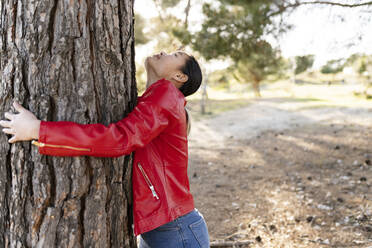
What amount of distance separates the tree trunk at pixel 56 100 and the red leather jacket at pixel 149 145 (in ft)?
0.42

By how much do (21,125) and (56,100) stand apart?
7.3 inches

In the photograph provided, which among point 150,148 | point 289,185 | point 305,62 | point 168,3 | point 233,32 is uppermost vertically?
point 168,3

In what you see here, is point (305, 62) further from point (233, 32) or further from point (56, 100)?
point (56, 100)

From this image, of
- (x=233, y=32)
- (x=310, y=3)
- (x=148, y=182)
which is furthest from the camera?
(x=233, y=32)

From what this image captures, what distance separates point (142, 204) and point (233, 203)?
2.73 m

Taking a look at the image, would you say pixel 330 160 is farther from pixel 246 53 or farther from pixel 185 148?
pixel 185 148

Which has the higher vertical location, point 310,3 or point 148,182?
point 310,3

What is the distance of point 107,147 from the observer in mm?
1473

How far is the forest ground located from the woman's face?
2.43 feet

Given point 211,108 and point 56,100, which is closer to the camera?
point 56,100

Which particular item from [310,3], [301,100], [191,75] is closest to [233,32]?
[310,3]

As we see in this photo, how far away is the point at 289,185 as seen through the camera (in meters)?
4.80

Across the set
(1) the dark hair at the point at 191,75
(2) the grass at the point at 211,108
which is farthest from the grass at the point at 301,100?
(1) the dark hair at the point at 191,75

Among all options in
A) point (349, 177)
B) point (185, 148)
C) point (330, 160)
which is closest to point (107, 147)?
point (185, 148)
